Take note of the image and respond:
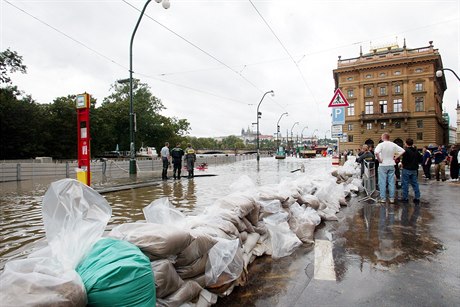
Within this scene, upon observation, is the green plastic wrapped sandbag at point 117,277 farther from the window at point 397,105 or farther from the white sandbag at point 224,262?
the window at point 397,105

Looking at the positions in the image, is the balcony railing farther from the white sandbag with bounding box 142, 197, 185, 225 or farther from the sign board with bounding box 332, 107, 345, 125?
the white sandbag with bounding box 142, 197, 185, 225

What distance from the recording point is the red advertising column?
7617 millimetres

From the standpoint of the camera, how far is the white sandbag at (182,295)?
222 cm

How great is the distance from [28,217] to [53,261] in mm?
5077

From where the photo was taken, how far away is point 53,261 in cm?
191

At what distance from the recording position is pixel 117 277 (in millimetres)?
1800

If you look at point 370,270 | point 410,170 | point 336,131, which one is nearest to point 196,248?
point 370,270

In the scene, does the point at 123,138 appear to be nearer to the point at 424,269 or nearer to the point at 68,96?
the point at 68,96

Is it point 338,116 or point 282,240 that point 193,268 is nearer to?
point 282,240

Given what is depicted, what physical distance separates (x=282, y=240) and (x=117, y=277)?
2.64m

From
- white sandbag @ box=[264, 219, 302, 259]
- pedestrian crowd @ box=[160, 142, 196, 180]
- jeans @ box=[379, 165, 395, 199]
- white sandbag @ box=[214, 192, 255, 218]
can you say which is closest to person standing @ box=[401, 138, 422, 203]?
jeans @ box=[379, 165, 395, 199]

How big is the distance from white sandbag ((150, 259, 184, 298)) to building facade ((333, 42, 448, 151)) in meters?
60.7

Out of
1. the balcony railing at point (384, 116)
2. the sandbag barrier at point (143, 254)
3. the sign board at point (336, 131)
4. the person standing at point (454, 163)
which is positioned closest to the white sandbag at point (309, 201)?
the sandbag barrier at point (143, 254)

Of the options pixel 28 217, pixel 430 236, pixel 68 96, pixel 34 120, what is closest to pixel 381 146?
pixel 430 236
